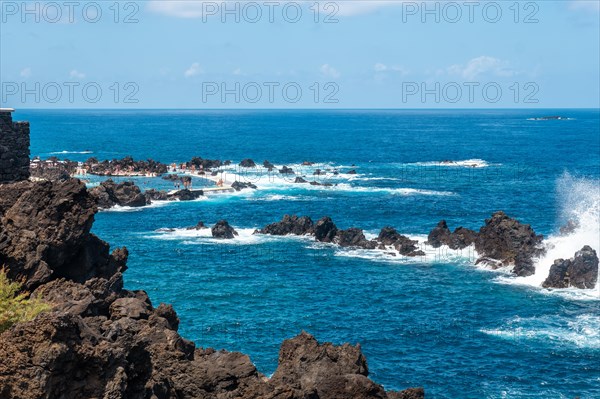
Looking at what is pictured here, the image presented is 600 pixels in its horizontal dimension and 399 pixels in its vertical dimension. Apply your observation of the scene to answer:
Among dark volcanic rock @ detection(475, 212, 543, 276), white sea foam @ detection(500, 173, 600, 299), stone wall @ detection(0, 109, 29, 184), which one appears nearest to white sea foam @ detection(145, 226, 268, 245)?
dark volcanic rock @ detection(475, 212, 543, 276)

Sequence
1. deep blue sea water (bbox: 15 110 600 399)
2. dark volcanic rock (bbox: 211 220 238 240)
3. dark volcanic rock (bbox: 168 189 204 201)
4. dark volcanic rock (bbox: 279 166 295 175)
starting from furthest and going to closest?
1. dark volcanic rock (bbox: 279 166 295 175)
2. dark volcanic rock (bbox: 168 189 204 201)
3. dark volcanic rock (bbox: 211 220 238 240)
4. deep blue sea water (bbox: 15 110 600 399)

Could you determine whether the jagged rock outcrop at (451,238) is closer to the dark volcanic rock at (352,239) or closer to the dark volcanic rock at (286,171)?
the dark volcanic rock at (352,239)

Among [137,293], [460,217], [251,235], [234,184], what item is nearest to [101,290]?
[137,293]

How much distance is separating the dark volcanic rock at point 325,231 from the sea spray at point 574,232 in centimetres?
2147

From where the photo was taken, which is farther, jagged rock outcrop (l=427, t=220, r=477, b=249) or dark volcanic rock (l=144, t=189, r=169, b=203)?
dark volcanic rock (l=144, t=189, r=169, b=203)

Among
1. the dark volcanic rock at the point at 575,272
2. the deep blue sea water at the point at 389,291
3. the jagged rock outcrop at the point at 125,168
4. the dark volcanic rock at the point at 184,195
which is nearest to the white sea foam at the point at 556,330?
the deep blue sea water at the point at 389,291

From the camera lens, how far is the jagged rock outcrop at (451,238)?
74625 millimetres

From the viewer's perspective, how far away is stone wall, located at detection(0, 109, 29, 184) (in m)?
34.4

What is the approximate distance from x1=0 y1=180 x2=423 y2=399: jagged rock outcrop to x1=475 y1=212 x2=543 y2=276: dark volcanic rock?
130 ft

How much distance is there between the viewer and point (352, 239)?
77.8 m

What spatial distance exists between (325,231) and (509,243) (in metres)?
19.7

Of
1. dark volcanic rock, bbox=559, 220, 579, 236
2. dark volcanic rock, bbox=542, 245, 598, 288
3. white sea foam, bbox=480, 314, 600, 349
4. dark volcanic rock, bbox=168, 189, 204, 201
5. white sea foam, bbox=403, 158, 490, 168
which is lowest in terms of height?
white sea foam, bbox=480, 314, 600, 349

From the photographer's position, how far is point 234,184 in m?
119

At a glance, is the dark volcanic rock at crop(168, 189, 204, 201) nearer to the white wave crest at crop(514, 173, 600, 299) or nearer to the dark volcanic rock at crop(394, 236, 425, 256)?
the dark volcanic rock at crop(394, 236, 425, 256)
